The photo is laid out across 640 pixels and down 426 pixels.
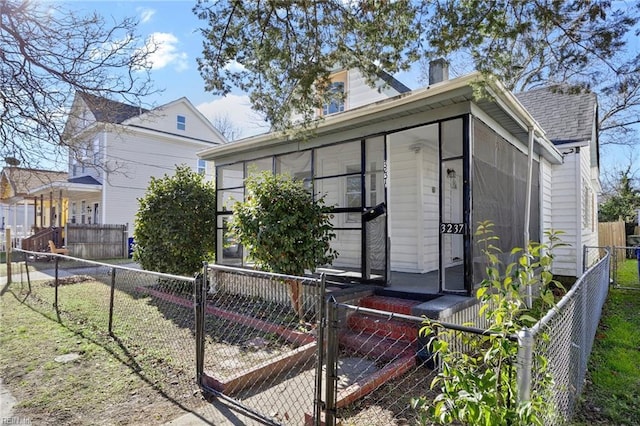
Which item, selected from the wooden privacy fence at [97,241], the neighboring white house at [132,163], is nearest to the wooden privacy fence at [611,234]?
the neighboring white house at [132,163]

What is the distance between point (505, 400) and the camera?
1.67 metres

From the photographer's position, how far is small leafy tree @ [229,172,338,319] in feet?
16.5

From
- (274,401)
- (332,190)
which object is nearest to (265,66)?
(332,190)

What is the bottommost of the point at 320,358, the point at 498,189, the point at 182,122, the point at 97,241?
the point at 320,358

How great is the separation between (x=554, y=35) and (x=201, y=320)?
15.7 ft

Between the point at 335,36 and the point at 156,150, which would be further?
the point at 156,150

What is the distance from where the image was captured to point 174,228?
747 centimetres

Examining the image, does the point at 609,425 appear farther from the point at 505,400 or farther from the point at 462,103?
the point at 462,103

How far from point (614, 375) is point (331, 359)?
3.48 metres

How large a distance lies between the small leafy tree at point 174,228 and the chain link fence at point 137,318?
0.53 metres

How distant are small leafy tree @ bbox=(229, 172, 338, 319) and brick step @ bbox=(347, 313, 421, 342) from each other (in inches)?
30.2

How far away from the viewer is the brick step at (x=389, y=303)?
189 inches

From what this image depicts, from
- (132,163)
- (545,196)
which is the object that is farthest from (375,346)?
(132,163)

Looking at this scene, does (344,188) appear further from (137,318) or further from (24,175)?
(24,175)
